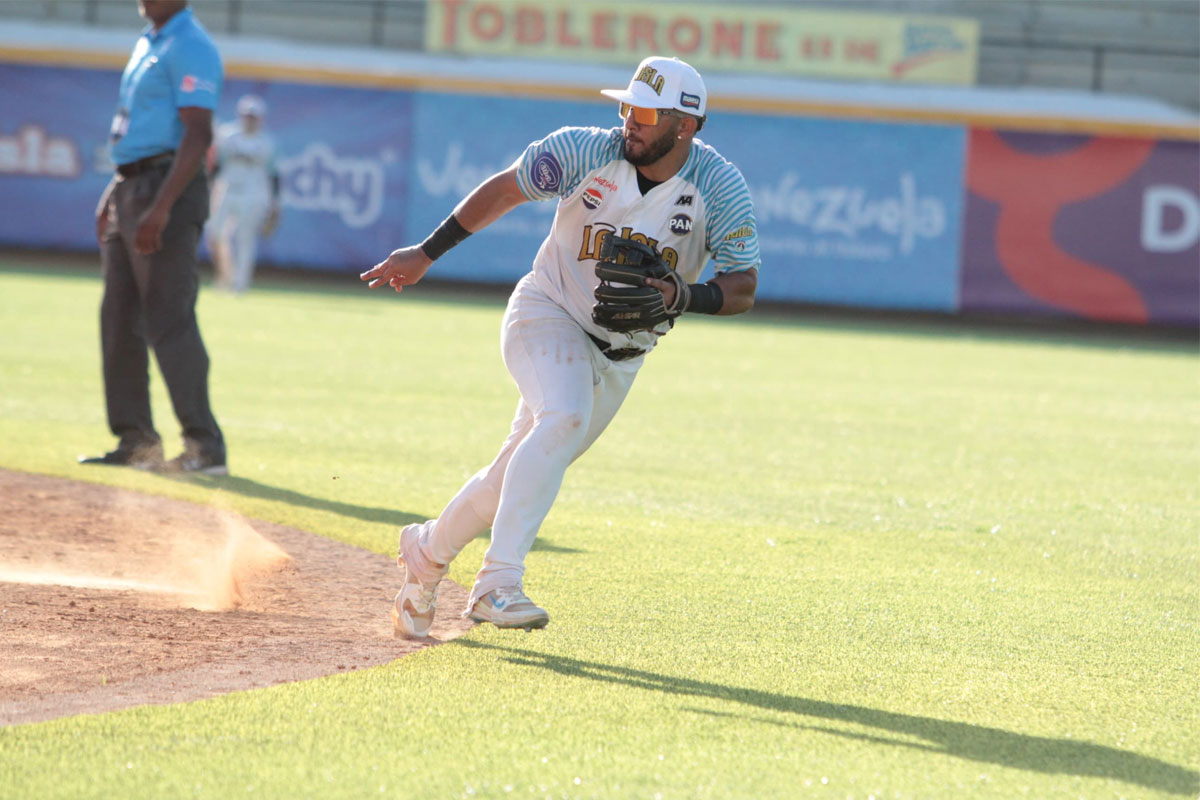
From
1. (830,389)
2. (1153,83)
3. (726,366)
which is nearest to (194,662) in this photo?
(830,389)

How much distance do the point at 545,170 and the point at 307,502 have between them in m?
2.92

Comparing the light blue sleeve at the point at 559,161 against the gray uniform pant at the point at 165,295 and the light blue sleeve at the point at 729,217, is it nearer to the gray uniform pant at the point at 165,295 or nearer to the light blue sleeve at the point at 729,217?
the light blue sleeve at the point at 729,217

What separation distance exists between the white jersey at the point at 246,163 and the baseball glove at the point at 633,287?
14.7 m

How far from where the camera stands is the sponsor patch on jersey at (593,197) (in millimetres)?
4820

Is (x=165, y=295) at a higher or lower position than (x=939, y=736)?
higher

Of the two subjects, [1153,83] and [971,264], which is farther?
[1153,83]

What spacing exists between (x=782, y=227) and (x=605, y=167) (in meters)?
17.6

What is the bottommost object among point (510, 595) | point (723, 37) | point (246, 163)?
point (510, 595)

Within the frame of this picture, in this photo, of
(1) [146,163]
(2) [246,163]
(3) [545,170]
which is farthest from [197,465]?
(2) [246,163]

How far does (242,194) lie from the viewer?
18.4 metres

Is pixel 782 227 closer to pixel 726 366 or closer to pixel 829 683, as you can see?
pixel 726 366

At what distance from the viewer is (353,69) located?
73.3 feet

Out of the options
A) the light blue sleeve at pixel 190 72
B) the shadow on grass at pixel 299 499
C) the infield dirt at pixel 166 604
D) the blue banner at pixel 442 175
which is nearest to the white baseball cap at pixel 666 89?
the infield dirt at pixel 166 604

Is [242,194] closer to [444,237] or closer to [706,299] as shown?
[444,237]
